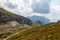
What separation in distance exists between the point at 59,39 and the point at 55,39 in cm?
179

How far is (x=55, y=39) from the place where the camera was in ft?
216

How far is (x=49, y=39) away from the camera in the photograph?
66.0m

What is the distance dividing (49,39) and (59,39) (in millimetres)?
3737

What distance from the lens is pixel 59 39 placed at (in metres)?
64.6

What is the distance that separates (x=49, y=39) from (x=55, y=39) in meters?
2.21
